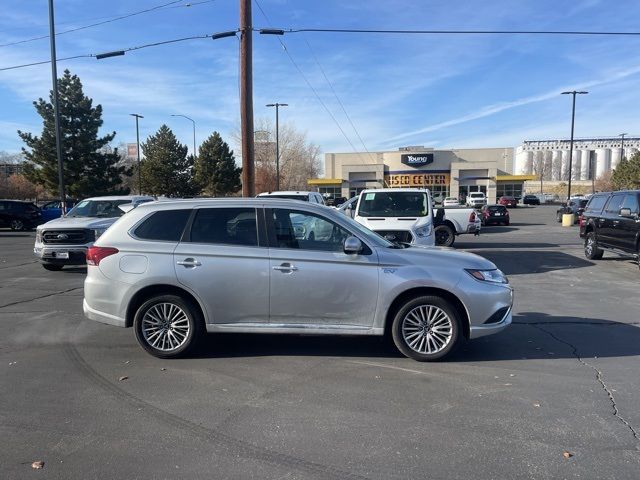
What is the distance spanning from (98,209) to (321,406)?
11.5 m

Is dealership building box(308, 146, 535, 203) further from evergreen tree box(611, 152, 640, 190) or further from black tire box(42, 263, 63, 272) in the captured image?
black tire box(42, 263, 63, 272)

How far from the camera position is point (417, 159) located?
7156cm

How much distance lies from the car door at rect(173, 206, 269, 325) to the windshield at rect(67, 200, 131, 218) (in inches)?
356

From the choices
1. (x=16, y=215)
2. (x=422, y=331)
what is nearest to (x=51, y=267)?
(x=422, y=331)

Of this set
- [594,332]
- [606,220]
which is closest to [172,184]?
[606,220]

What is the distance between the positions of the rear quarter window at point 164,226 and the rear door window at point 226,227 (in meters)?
0.16

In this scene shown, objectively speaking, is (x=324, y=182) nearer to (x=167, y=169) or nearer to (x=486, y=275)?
(x=167, y=169)

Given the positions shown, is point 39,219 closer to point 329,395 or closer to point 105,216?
point 105,216

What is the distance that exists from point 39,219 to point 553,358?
98.6ft

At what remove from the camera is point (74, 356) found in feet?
19.6

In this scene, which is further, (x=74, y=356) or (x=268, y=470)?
(x=74, y=356)

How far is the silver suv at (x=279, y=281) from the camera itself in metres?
5.49

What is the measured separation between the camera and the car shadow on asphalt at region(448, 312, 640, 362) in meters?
5.86

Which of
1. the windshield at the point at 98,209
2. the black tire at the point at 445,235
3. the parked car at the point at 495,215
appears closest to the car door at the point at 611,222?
the black tire at the point at 445,235
